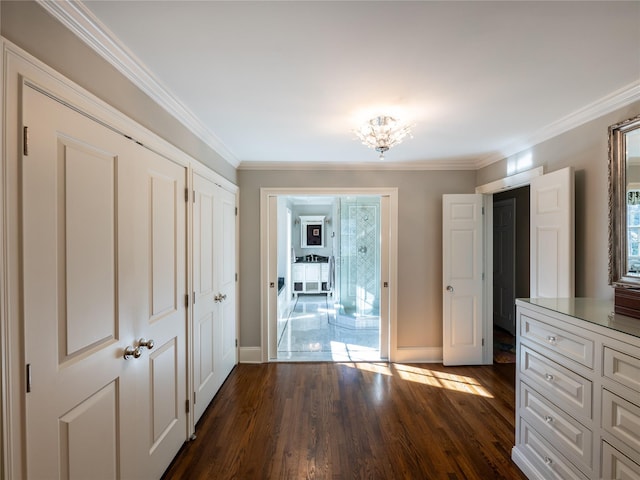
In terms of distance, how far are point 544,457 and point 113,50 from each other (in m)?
3.17

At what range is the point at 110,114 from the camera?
1.33m

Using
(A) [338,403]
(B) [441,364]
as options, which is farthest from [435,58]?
(B) [441,364]

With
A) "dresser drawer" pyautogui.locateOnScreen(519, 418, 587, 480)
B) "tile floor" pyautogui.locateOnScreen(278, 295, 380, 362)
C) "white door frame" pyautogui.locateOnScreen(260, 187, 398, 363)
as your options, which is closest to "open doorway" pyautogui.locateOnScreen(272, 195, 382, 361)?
"tile floor" pyautogui.locateOnScreen(278, 295, 380, 362)

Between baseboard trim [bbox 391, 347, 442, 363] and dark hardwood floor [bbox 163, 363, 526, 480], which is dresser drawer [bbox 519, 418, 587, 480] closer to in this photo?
dark hardwood floor [bbox 163, 363, 526, 480]

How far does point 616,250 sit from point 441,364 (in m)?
2.24

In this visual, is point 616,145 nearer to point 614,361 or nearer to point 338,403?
point 614,361

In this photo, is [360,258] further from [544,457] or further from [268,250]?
[544,457]

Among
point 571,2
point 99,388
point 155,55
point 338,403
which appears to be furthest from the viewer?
point 338,403

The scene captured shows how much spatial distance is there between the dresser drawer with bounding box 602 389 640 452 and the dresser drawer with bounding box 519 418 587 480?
0.35m

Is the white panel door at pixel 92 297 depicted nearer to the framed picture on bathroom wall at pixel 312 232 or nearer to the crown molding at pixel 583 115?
the crown molding at pixel 583 115

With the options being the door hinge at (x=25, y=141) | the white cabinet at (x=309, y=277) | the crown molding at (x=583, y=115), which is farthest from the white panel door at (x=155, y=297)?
the white cabinet at (x=309, y=277)

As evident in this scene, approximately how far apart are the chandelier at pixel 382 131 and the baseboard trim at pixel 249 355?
8.91 ft

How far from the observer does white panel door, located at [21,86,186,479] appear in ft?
3.18

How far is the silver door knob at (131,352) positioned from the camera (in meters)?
1.43
